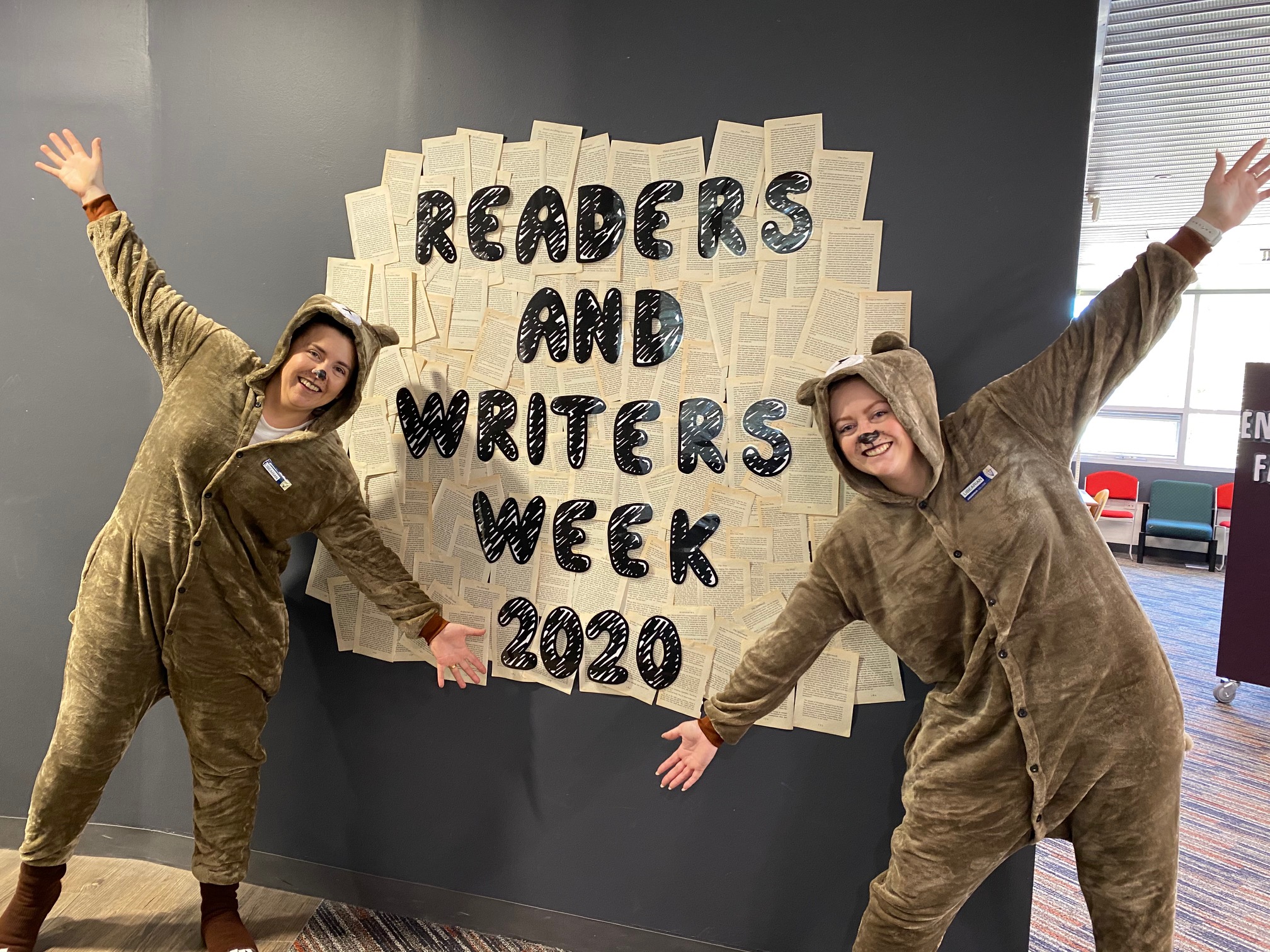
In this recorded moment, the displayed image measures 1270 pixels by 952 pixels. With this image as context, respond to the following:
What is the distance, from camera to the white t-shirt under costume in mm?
1913

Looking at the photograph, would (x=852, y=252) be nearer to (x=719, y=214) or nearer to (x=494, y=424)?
(x=719, y=214)

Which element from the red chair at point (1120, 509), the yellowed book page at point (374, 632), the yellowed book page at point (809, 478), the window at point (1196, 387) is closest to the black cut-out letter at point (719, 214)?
the yellowed book page at point (809, 478)

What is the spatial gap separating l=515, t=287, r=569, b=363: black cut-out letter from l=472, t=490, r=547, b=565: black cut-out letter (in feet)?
1.22

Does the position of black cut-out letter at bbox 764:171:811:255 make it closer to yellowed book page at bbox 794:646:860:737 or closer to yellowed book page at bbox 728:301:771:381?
yellowed book page at bbox 728:301:771:381

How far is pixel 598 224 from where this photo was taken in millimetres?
1981

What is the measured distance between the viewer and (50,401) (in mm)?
2352

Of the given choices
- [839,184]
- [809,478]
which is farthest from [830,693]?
[839,184]

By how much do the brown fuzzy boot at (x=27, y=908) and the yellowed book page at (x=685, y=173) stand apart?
2.15 meters

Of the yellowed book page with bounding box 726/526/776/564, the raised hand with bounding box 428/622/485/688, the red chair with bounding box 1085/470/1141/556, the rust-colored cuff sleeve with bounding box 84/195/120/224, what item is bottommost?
the red chair with bounding box 1085/470/1141/556

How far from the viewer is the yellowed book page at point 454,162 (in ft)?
6.75

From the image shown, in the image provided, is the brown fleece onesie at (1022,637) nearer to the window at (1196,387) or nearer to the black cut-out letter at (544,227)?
the black cut-out letter at (544,227)

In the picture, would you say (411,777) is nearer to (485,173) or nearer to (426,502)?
(426,502)

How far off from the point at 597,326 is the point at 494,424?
0.37m

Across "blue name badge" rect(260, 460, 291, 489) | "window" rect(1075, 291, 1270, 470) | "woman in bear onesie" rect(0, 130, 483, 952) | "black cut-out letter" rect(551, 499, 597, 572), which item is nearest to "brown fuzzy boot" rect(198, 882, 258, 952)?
"woman in bear onesie" rect(0, 130, 483, 952)
